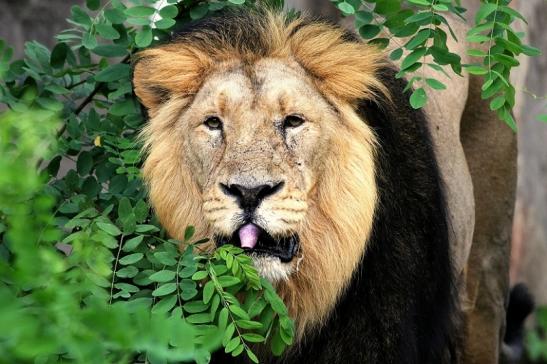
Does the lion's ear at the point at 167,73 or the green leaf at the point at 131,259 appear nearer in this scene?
the green leaf at the point at 131,259

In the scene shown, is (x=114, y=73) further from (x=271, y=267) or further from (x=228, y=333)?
(x=228, y=333)

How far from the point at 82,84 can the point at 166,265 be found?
1.47 meters

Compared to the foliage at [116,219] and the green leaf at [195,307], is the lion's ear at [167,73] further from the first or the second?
the green leaf at [195,307]

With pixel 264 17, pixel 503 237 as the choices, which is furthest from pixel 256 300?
pixel 503 237

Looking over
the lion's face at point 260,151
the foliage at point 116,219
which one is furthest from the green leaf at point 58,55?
the lion's face at point 260,151

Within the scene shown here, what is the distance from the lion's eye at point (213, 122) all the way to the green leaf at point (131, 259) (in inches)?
19.0

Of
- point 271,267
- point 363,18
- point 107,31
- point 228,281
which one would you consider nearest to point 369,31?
point 363,18

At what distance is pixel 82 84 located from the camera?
469 cm

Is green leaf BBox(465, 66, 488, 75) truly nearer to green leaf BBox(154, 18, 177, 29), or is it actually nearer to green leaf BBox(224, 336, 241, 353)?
green leaf BBox(154, 18, 177, 29)

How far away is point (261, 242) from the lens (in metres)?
3.36

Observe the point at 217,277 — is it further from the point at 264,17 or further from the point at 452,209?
the point at 452,209

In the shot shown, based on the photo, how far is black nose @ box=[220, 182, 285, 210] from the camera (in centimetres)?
327

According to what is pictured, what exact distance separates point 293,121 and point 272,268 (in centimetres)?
49

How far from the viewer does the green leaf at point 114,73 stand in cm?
431
